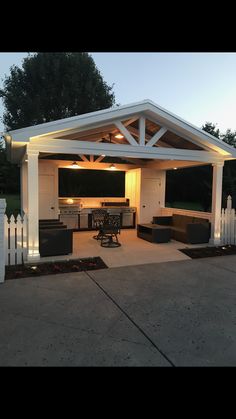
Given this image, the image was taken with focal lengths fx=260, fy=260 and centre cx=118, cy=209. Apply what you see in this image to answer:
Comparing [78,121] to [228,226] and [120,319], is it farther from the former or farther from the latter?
[228,226]

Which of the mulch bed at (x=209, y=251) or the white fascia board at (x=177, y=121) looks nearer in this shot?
the white fascia board at (x=177, y=121)

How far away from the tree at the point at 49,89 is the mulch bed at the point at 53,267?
12.9 meters

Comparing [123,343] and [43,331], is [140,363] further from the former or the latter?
[43,331]

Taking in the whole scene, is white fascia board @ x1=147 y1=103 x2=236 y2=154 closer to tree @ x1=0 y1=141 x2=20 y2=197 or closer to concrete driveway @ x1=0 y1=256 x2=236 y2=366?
concrete driveway @ x1=0 y1=256 x2=236 y2=366

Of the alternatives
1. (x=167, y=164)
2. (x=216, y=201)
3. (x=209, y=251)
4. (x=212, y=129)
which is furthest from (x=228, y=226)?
(x=212, y=129)

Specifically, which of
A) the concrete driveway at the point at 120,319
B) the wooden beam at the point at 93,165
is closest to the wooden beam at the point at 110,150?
the concrete driveway at the point at 120,319

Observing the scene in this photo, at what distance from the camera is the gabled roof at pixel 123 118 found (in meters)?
5.44

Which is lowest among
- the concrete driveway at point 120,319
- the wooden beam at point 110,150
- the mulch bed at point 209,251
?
the concrete driveway at point 120,319

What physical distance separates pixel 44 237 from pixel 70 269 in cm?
111

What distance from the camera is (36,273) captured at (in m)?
5.09

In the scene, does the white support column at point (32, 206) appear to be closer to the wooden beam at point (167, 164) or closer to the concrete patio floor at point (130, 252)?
the concrete patio floor at point (130, 252)

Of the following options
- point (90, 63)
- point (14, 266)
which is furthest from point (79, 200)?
point (90, 63)

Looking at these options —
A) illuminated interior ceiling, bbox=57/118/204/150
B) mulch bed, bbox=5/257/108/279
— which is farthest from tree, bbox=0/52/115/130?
mulch bed, bbox=5/257/108/279
